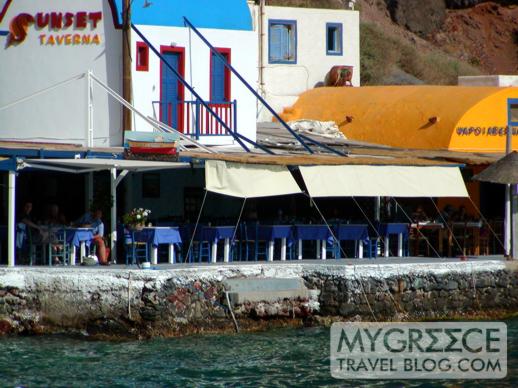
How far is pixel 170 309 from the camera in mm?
21609

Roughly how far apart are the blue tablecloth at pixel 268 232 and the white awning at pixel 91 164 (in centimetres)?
248

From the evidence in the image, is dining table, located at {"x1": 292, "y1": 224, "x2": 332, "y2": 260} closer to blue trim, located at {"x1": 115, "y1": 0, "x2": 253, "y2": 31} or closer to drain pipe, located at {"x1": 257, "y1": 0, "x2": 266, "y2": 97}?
blue trim, located at {"x1": 115, "y1": 0, "x2": 253, "y2": 31}

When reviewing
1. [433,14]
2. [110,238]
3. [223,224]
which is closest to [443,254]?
[223,224]

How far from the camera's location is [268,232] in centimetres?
2473

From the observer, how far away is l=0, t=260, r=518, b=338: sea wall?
70.1ft

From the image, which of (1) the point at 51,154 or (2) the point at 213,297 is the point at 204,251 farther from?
(1) the point at 51,154

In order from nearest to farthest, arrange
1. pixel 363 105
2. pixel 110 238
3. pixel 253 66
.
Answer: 1. pixel 110 238
2. pixel 253 66
3. pixel 363 105

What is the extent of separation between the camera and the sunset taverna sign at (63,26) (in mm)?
25812

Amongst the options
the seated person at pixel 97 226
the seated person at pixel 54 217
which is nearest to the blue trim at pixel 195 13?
the seated person at pixel 54 217

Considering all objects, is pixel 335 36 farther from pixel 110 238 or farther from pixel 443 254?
pixel 110 238

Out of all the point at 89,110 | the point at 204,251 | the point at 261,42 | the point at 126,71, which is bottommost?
the point at 204,251

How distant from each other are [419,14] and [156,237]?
4021 cm

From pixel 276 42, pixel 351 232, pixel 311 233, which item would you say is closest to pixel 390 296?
pixel 351 232

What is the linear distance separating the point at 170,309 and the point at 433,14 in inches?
1677
